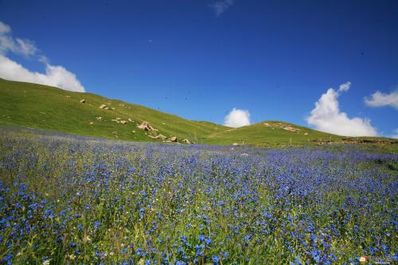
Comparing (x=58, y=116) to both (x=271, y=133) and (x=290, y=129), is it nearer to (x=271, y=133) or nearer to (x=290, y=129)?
(x=271, y=133)

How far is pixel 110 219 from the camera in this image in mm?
5352

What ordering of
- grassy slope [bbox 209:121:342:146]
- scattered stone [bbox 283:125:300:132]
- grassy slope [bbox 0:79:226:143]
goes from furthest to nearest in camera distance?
scattered stone [bbox 283:125:300:132] → grassy slope [bbox 209:121:342:146] → grassy slope [bbox 0:79:226:143]

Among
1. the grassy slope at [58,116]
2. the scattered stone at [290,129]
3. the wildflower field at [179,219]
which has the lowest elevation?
→ the wildflower field at [179,219]

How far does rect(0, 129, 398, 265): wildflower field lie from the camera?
3.74 metres

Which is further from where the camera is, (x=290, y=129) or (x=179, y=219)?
(x=290, y=129)

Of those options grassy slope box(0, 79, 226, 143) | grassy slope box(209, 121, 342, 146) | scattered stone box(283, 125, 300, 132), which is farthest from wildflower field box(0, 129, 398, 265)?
scattered stone box(283, 125, 300, 132)

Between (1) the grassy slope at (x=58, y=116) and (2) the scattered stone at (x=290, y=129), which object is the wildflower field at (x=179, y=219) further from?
(2) the scattered stone at (x=290, y=129)

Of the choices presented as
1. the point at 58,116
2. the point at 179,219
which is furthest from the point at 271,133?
the point at 179,219

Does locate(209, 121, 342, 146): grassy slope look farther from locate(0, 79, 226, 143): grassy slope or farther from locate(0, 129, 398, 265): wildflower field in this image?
locate(0, 129, 398, 265): wildflower field

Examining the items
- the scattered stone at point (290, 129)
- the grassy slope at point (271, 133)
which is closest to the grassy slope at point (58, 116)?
the grassy slope at point (271, 133)

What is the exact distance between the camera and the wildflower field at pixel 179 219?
12.3 feet

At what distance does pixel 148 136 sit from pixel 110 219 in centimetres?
4862

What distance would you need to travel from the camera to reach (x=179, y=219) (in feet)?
16.6

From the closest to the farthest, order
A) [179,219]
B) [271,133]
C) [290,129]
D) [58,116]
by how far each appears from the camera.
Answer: [179,219]
[58,116]
[271,133]
[290,129]
